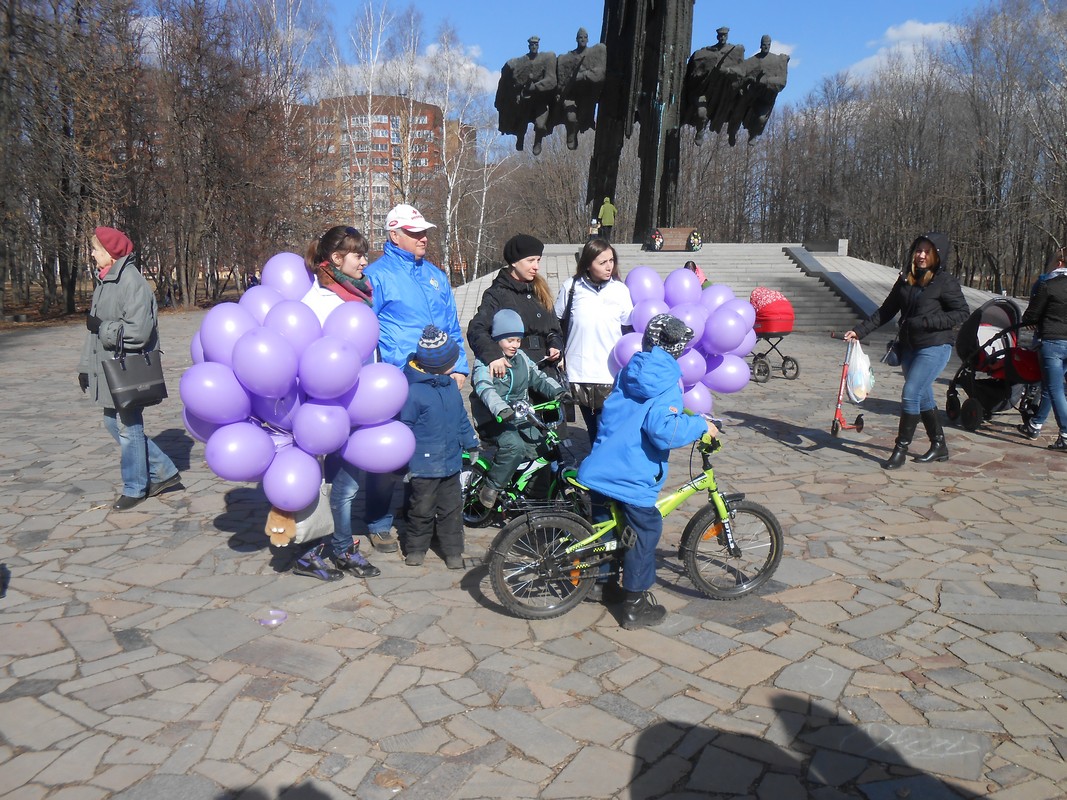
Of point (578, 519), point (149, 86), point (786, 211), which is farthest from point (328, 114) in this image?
point (578, 519)

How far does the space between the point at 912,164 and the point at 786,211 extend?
8.77m

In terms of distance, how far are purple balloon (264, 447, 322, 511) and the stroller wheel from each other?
7181 mm

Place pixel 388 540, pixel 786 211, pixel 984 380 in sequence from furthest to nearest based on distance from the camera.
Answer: pixel 786 211 < pixel 984 380 < pixel 388 540

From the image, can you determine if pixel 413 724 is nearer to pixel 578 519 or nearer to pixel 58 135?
pixel 578 519

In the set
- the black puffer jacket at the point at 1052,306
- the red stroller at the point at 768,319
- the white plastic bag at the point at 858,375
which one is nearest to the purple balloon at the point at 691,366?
the white plastic bag at the point at 858,375

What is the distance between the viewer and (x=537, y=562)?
4.21 m

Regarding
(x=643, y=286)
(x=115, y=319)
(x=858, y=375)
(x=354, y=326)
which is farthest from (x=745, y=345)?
(x=115, y=319)

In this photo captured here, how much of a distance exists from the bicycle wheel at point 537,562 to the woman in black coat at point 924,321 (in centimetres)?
416

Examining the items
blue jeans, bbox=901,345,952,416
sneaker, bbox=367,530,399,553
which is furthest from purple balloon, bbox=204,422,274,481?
blue jeans, bbox=901,345,952,416

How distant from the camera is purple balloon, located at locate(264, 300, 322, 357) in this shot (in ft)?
13.8

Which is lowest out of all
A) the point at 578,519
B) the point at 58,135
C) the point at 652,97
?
the point at 578,519

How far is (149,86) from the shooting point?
86.0 feet

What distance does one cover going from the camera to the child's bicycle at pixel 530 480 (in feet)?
17.6

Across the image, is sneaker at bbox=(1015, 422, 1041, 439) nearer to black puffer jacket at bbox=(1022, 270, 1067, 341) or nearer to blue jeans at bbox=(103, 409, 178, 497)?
black puffer jacket at bbox=(1022, 270, 1067, 341)
